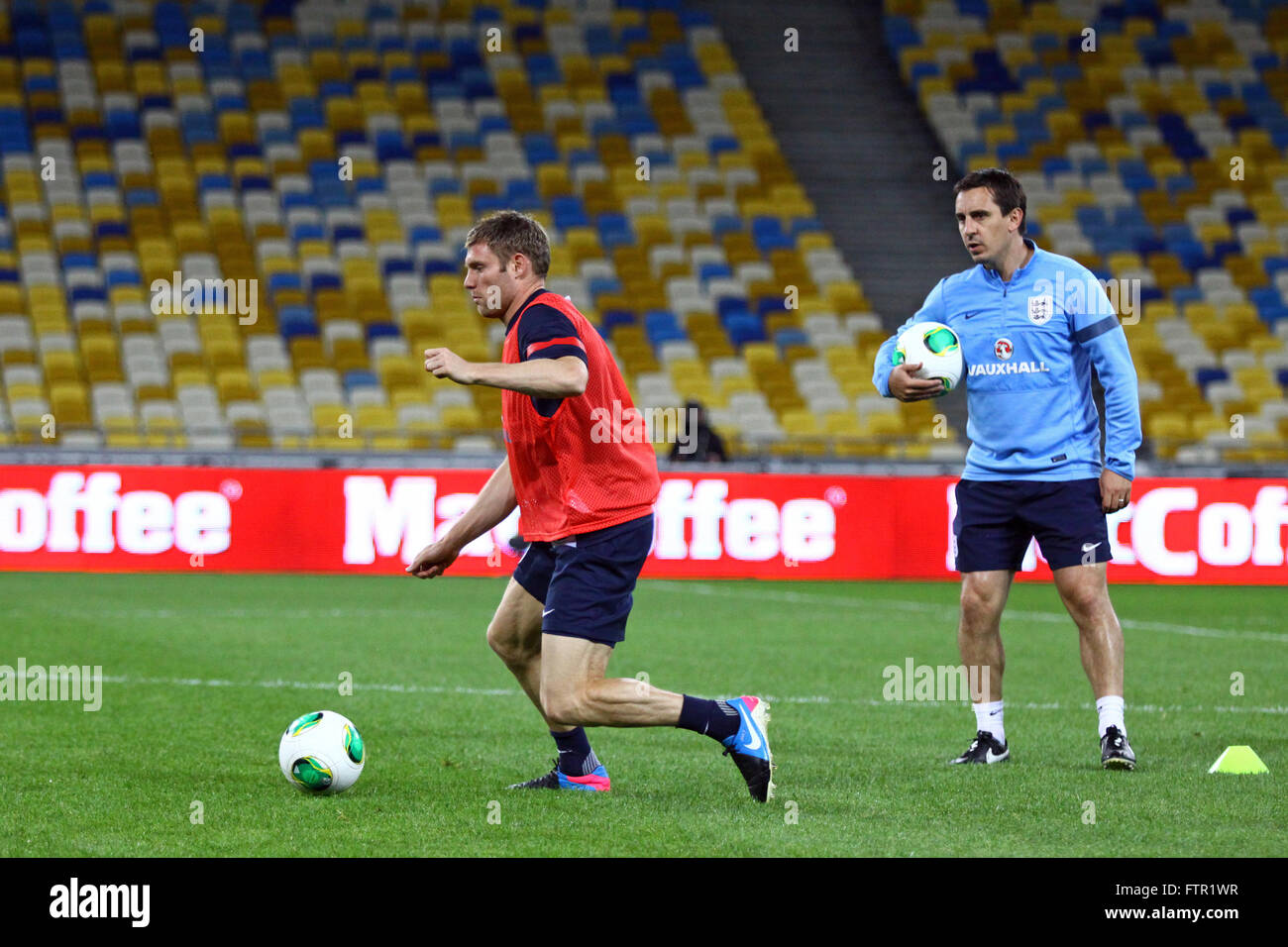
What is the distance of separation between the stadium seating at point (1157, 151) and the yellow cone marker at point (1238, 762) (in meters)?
17.0

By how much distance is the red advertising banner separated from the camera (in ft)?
55.3

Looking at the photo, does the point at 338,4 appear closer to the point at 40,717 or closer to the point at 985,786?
the point at 40,717

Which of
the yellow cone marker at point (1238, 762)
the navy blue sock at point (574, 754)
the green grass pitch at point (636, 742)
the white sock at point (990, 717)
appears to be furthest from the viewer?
the white sock at point (990, 717)

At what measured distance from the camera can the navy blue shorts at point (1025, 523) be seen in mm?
6812

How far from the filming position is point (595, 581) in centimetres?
583

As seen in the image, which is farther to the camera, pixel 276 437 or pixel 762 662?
pixel 276 437

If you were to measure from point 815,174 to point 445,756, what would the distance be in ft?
72.2

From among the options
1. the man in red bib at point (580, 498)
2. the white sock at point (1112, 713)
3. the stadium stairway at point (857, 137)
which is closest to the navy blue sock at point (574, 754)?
the man in red bib at point (580, 498)

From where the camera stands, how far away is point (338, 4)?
28.0 metres

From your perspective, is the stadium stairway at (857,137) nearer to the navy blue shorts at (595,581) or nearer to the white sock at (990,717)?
the white sock at (990,717)

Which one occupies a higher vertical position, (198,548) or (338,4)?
(338,4)

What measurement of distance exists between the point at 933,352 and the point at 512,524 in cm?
993

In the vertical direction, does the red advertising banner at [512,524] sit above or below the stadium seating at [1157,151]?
below
